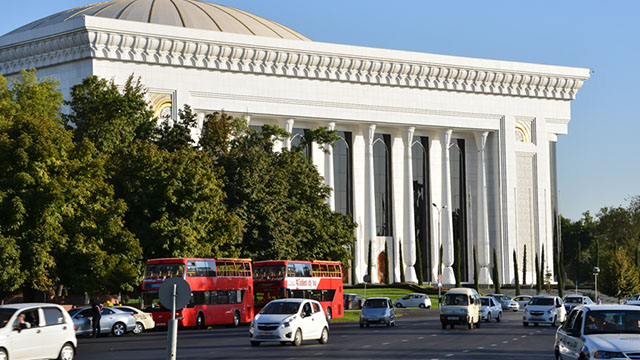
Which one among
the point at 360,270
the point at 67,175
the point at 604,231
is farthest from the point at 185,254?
the point at 604,231

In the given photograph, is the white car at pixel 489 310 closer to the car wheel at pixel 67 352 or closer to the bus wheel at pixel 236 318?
the bus wheel at pixel 236 318

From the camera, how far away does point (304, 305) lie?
33.9m

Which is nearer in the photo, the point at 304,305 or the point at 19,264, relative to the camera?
the point at 304,305

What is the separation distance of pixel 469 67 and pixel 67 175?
178 feet

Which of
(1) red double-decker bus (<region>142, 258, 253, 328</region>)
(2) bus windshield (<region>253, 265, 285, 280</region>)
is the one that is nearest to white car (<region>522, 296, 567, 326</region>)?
(2) bus windshield (<region>253, 265, 285, 280</region>)

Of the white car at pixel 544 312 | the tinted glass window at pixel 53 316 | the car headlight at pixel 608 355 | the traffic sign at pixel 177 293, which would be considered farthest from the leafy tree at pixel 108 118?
the car headlight at pixel 608 355

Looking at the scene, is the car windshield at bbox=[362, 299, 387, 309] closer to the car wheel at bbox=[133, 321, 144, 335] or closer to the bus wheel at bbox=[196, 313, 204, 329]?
the bus wheel at bbox=[196, 313, 204, 329]

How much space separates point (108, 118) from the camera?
57.6 metres

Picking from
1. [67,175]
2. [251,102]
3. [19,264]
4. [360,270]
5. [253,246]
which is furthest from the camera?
[360,270]

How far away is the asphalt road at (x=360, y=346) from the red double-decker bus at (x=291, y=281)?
743 cm

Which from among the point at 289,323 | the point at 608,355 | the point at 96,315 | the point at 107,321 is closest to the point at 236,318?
the point at 107,321

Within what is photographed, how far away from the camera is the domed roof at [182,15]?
84.0 m

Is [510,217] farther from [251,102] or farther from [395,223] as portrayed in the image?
[251,102]

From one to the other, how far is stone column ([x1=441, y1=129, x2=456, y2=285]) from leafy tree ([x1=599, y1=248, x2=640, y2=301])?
14.6m
